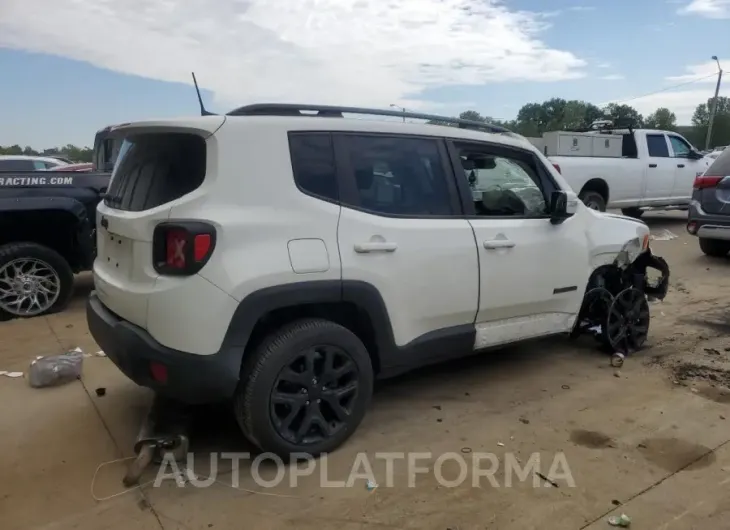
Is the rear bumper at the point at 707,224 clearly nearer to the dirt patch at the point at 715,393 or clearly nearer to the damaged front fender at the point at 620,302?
the damaged front fender at the point at 620,302

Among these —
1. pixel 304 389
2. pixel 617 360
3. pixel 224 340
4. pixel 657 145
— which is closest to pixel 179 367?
pixel 224 340

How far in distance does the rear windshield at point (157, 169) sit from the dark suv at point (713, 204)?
7760 millimetres

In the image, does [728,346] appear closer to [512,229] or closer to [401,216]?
[512,229]

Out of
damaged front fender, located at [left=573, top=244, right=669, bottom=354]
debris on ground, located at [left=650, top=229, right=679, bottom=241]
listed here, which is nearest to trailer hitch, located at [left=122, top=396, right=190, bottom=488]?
Answer: damaged front fender, located at [left=573, top=244, right=669, bottom=354]

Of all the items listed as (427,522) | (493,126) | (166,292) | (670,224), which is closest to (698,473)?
(427,522)

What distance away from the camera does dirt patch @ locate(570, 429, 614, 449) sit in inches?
142

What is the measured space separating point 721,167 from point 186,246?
8270 mm

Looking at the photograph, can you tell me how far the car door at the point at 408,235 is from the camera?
344cm

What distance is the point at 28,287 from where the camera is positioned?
6.29 m

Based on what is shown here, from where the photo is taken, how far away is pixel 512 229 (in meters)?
4.14

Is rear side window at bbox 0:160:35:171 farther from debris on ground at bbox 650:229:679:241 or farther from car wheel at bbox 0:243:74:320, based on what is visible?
debris on ground at bbox 650:229:679:241

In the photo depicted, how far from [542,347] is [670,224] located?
31.9 ft

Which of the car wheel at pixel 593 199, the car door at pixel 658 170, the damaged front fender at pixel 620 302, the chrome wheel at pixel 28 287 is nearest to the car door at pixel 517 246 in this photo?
the damaged front fender at pixel 620 302

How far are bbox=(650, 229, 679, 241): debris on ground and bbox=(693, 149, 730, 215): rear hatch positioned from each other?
272 centimetres
